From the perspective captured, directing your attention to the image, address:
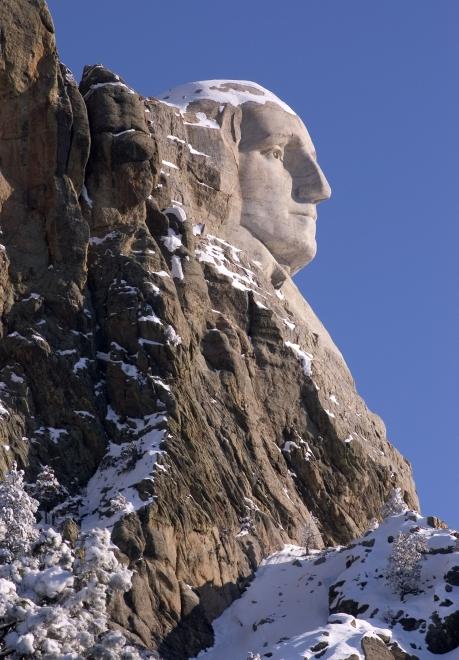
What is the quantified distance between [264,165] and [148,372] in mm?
29888

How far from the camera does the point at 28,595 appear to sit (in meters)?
60.5

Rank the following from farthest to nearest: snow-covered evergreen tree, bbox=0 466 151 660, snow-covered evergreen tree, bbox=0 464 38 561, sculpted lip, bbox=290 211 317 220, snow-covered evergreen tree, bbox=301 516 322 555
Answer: sculpted lip, bbox=290 211 317 220, snow-covered evergreen tree, bbox=301 516 322 555, snow-covered evergreen tree, bbox=0 464 38 561, snow-covered evergreen tree, bbox=0 466 151 660

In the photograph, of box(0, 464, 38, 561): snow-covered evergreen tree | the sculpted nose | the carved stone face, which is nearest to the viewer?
box(0, 464, 38, 561): snow-covered evergreen tree

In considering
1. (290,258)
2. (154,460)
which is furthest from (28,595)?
(290,258)

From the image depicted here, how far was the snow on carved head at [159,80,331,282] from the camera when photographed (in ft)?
400

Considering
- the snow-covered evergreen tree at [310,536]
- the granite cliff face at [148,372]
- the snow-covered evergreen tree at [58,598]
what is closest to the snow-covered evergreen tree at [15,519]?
the snow-covered evergreen tree at [58,598]

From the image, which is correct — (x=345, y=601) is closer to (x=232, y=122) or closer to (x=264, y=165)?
(x=264, y=165)

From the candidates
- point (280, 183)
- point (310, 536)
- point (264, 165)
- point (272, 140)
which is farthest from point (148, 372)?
point (272, 140)

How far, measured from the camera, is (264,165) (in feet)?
409

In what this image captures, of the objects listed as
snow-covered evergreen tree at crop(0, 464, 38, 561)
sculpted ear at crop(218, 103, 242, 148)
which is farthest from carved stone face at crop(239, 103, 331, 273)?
snow-covered evergreen tree at crop(0, 464, 38, 561)

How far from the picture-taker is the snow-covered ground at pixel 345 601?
86.1 metres

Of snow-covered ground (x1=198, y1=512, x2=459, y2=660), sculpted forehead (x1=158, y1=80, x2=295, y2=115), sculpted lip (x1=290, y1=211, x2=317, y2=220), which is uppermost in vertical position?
sculpted forehead (x1=158, y1=80, x2=295, y2=115)

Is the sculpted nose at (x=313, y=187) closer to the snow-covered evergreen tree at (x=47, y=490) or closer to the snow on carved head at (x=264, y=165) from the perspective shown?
the snow on carved head at (x=264, y=165)

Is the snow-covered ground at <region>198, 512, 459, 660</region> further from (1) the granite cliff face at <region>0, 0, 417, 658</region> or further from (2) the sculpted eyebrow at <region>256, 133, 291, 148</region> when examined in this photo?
(2) the sculpted eyebrow at <region>256, 133, 291, 148</region>
